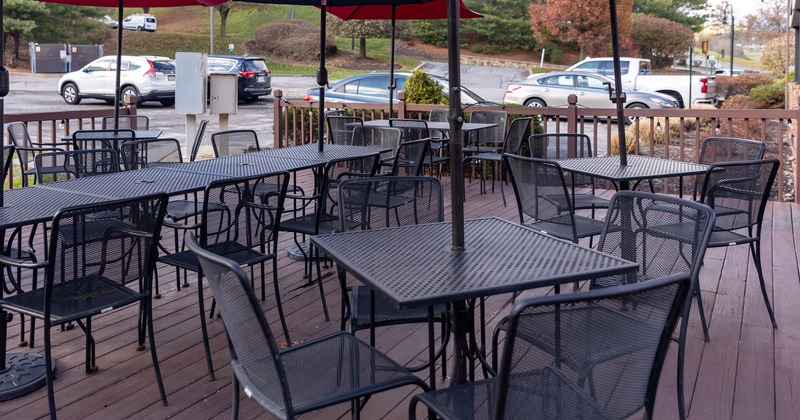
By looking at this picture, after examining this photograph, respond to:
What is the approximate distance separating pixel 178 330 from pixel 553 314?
2535 mm

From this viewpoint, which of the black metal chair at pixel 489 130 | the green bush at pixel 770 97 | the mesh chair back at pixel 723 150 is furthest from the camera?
the green bush at pixel 770 97

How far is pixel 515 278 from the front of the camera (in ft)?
7.02

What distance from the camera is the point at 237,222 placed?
354 centimetres

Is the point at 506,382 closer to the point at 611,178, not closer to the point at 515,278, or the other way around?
the point at 515,278

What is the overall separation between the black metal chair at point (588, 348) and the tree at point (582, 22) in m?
32.7

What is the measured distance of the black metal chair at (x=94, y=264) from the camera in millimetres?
2682

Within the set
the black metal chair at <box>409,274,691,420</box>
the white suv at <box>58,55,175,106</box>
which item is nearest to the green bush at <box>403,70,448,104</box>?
the black metal chair at <box>409,274,691,420</box>

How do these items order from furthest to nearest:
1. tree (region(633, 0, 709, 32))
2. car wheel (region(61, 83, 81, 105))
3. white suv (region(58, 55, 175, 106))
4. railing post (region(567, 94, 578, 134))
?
tree (region(633, 0, 709, 32))
car wheel (region(61, 83, 81, 105))
white suv (region(58, 55, 175, 106))
railing post (region(567, 94, 578, 134))

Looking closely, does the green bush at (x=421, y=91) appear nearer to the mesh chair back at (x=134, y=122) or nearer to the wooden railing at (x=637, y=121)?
the wooden railing at (x=637, y=121)

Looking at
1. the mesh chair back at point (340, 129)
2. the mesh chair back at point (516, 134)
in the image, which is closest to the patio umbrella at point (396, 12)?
the mesh chair back at point (340, 129)

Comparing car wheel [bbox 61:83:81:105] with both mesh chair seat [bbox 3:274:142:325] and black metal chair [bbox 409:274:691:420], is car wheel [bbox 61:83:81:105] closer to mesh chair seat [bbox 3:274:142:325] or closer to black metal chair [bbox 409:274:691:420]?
mesh chair seat [bbox 3:274:142:325]

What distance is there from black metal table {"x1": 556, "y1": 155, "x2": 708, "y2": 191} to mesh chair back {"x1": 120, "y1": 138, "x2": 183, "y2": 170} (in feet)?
8.45

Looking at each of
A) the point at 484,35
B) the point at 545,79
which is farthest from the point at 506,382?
the point at 484,35

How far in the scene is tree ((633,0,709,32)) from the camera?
131ft
